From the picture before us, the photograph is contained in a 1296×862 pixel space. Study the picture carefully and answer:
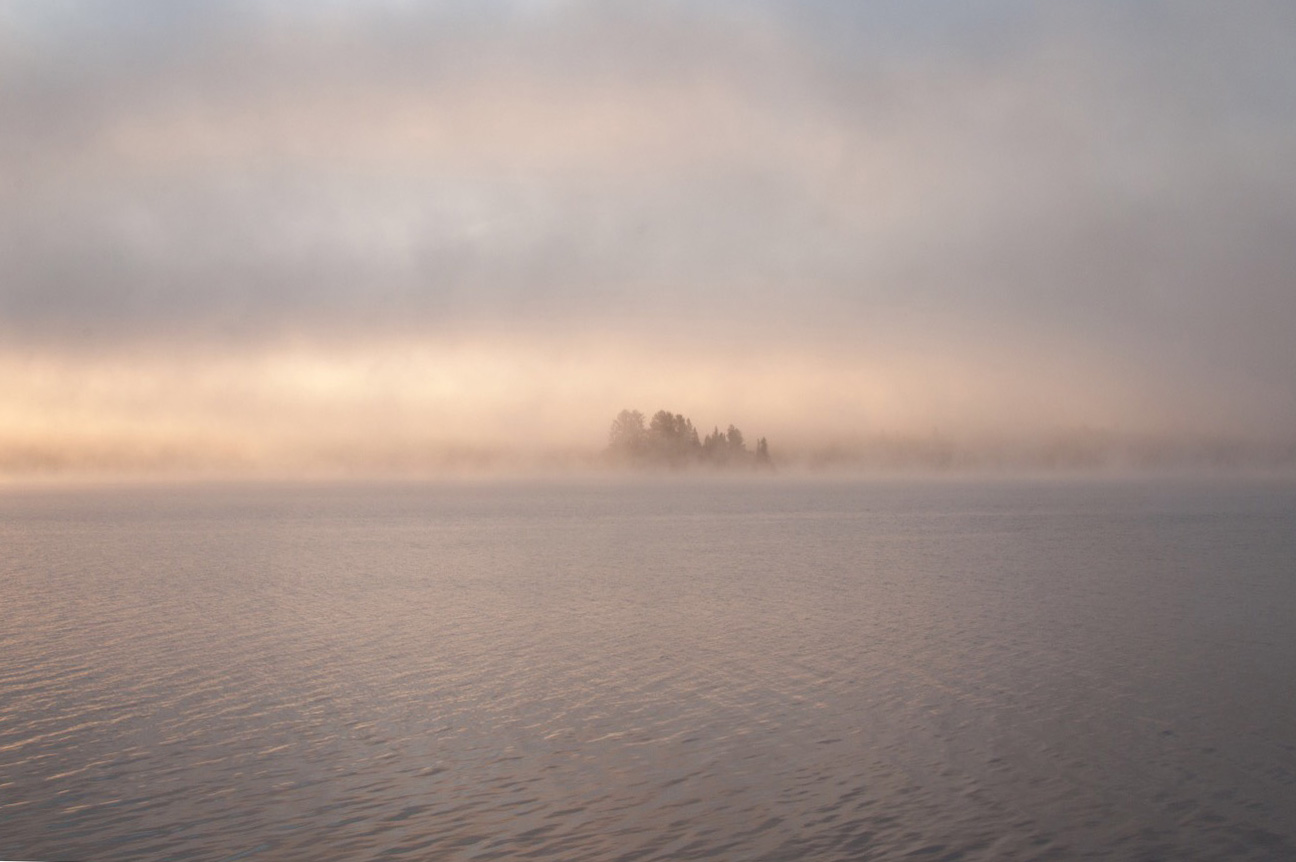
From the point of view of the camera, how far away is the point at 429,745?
27938 mm

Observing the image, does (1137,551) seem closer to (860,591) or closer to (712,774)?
(860,591)

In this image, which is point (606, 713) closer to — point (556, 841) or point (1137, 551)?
point (556, 841)

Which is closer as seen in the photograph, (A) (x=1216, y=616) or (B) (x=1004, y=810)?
(B) (x=1004, y=810)

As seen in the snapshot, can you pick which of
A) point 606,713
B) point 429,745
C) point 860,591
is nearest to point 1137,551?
Result: point 860,591

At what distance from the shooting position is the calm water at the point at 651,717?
71.1ft

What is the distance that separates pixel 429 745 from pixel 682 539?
85.1 meters

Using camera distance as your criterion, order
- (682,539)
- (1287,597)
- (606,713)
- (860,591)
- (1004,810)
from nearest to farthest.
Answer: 1. (1004,810)
2. (606,713)
3. (1287,597)
4. (860,591)
5. (682,539)

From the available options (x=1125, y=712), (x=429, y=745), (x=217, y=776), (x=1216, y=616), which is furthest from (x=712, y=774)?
(x=1216, y=616)

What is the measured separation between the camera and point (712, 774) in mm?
25188

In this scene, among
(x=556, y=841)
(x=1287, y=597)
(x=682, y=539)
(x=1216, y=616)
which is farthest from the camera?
(x=682, y=539)

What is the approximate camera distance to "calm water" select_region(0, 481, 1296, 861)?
21672 millimetres

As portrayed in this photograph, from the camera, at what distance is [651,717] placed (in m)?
31.0

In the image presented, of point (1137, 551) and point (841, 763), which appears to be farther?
point (1137, 551)

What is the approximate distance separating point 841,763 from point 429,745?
35.8ft
